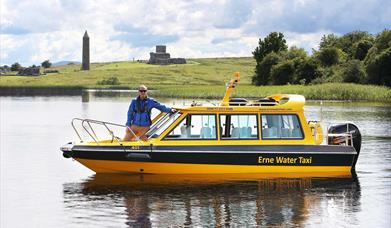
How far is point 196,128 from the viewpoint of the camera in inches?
899

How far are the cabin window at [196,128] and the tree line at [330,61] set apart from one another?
6522 cm

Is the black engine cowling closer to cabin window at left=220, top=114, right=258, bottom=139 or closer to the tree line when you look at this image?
cabin window at left=220, top=114, right=258, bottom=139

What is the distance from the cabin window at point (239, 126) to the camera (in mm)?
22875

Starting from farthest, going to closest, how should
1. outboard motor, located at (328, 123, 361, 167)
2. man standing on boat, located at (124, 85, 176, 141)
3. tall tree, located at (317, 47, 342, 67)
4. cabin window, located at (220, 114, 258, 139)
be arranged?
1. tall tree, located at (317, 47, 342, 67)
2. outboard motor, located at (328, 123, 361, 167)
3. man standing on boat, located at (124, 85, 176, 141)
4. cabin window, located at (220, 114, 258, 139)

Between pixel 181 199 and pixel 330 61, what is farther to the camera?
pixel 330 61

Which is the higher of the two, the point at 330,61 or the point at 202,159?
the point at 330,61

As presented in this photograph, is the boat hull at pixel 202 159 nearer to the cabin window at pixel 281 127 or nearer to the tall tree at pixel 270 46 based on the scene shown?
the cabin window at pixel 281 127

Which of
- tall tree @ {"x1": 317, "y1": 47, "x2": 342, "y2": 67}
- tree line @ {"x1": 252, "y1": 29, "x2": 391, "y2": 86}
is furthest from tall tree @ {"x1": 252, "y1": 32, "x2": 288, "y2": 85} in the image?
tall tree @ {"x1": 317, "y1": 47, "x2": 342, "y2": 67}

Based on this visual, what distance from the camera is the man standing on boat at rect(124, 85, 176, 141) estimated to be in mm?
23328

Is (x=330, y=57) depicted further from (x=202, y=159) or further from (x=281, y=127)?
(x=202, y=159)

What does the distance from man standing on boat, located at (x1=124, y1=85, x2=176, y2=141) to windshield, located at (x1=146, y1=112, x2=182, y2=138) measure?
0.43 meters

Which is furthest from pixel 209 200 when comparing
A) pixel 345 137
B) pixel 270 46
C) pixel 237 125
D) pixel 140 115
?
pixel 270 46

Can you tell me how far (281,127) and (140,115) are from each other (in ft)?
14.1

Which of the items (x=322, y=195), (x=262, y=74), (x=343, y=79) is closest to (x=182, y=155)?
(x=322, y=195)
